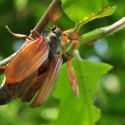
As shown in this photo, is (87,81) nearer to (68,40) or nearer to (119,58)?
(68,40)

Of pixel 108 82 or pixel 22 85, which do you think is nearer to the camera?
pixel 22 85

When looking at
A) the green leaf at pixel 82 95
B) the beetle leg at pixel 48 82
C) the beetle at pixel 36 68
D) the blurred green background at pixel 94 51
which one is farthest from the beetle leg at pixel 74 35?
the blurred green background at pixel 94 51

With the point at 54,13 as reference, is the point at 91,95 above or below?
below

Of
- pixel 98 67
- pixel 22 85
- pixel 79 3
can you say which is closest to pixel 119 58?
pixel 98 67

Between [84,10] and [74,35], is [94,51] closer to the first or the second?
[84,10]

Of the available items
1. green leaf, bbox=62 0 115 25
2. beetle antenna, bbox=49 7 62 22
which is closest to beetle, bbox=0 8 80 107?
beetle antenna, bbox=49 7 62 22

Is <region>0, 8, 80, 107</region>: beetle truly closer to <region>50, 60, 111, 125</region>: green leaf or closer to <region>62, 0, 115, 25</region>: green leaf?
<region>62, 0, 115, 25</region>: green leaf
